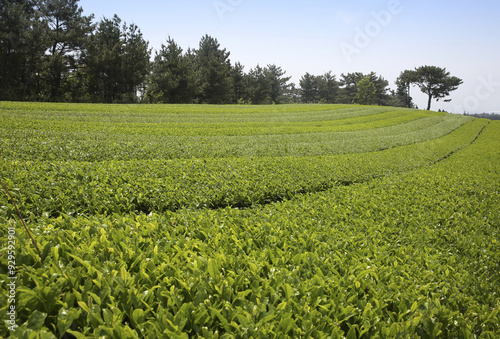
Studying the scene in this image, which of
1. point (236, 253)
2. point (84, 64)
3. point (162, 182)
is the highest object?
point (84, 64)

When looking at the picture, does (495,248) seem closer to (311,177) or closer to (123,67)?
(311,177)

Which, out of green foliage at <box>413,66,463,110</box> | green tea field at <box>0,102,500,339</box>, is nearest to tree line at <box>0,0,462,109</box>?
green tea field at <box>0,102,500,339</box>

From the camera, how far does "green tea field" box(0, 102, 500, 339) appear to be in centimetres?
195

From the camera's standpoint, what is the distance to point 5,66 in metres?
29.3

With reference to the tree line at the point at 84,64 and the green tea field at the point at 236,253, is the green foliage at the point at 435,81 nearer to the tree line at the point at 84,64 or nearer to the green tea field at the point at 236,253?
the tree line at the point at 84,64

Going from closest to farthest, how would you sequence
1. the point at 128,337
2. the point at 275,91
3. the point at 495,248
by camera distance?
the point at 128,337 → the point at 495,248 → the point at 275,91

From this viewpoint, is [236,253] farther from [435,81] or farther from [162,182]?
[435,81]

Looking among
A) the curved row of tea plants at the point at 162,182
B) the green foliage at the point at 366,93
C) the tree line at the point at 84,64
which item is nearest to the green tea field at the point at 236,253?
the curved row of tea plants at the point at 162,182

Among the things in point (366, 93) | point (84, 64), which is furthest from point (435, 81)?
point (84, 64)

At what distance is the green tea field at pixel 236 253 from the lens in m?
1.95

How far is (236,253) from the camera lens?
305 centimetres

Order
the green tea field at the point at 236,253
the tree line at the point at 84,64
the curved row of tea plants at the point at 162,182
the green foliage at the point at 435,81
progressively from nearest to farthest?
the green tea field at the point at 236,253
the curved row of tea plants at the point at 162,182
the tree line at the point at 84,64
the green foliage at the point at 435,81

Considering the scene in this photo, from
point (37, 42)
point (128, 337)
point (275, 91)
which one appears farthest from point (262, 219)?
point (275, 91)

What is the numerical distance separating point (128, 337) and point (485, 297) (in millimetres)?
3484
